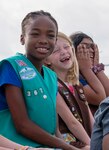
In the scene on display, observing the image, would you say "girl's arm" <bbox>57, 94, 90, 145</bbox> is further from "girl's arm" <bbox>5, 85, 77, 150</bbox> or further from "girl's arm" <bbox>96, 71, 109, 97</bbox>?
"girl's arm" <bbox>96, 71, 109, 97</bbox>

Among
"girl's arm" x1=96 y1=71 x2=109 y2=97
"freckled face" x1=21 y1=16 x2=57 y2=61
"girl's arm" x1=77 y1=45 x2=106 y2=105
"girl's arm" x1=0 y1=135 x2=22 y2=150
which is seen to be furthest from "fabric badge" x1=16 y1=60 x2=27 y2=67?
"girl's arm" x1=96 y1=71 x2=109 y2=97

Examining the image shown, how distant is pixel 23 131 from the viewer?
8.08 feet

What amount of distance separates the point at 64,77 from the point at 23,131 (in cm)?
117

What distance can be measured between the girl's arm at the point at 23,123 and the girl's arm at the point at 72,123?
1.77ft

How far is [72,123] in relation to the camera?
3.01 metres

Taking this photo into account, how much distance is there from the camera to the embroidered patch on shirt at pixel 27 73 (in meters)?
2.52

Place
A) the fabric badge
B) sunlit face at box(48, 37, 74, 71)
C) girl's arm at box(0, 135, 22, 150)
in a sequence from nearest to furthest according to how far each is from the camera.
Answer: girl's arm at box(0, 135, 22, 150)
the fabric badge
sunlit face at box(48, 37, 74, 71)

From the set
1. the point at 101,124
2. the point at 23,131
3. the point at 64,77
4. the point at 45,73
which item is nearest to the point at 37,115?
the point at 23,131

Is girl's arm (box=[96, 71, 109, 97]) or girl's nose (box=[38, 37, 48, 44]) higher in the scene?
girl's nose (box=[38, 37, 48, 44])

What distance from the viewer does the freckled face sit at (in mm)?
2682

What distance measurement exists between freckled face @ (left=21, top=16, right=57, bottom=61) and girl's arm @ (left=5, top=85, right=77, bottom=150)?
0.35m

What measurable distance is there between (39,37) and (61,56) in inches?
32.3

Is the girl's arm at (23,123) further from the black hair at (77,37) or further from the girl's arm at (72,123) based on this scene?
the black hair at (77,37)

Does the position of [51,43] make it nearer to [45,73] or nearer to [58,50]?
[45,73]
